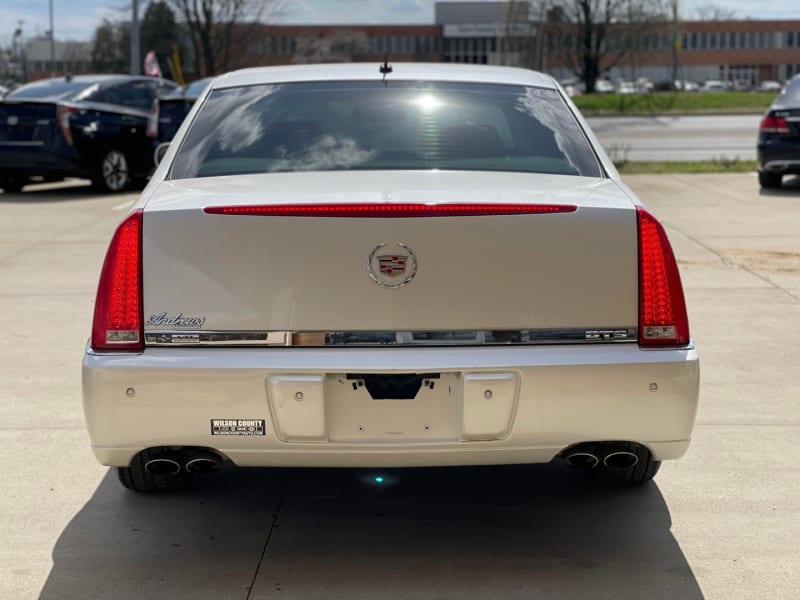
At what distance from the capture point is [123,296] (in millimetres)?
3633

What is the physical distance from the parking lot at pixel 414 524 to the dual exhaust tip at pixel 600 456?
27 cm

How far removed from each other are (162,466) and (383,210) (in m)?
1.13

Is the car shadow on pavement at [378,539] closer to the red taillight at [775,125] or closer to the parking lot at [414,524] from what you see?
the parking lot at [414,524]

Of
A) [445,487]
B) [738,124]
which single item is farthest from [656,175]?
[738,124]

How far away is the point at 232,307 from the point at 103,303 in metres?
0.42

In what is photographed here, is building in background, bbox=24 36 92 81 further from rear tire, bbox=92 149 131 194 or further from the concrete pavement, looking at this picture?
rear tire, bbox=92 149 131 194

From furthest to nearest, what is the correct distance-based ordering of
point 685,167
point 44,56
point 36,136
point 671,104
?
1. point 44,56
2. point 671,104
3. point 685,167
4. point 36,136

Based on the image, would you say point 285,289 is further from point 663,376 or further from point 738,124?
point 738,124

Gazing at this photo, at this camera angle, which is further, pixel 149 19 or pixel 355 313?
pixel 149 19

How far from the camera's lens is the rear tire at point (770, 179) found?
51.3 feet

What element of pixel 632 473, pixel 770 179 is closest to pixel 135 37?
pixel 770 179

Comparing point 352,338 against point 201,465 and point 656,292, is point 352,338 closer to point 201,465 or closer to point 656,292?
point 201,465

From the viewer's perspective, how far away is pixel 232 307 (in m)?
3.54

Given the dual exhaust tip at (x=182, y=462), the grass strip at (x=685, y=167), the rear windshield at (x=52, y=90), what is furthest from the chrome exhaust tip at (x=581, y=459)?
the grass strip at (x=685, y=167)
